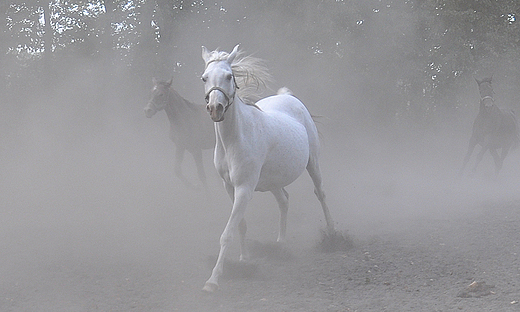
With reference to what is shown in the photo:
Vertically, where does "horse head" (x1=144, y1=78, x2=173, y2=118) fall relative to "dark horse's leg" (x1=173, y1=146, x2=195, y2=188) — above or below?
above

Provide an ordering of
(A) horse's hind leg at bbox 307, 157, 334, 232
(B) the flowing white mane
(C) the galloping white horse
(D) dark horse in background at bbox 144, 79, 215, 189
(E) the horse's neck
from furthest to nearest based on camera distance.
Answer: (D) dark horse in background at bbox 144, 79, 215, 189, (A) horse's hind leg at bbox 307, 157, 334, 232, (B) the flowing white mane, (E) the horse's neck, (C) the galloping white horse

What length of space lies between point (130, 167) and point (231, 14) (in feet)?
13.0

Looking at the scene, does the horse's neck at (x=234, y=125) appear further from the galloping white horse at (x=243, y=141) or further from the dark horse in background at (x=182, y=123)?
the dark horse in background at (x=182, y=123)

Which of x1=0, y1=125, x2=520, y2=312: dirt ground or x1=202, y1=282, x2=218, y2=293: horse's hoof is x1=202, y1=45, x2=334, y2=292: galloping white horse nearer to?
x1=202, y1=282, x2=218, y2=293: horse's hoof

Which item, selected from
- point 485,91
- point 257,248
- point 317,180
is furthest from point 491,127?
point 257,248

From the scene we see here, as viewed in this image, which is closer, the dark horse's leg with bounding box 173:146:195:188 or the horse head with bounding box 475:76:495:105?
the dark horse's leg with bounding box 173:146:195:188

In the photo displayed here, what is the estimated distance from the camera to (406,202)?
9109mm

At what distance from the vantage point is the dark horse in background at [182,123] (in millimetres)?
9734

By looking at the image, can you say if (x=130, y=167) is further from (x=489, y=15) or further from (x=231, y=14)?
(x=489, y=15)

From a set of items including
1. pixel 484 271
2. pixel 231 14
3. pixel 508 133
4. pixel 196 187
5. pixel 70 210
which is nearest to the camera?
pixel 484 271

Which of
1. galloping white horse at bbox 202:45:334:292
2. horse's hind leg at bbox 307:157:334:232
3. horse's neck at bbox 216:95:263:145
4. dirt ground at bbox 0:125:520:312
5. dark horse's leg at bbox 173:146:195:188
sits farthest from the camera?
dark horse's leg at bbox 173:146:195:188

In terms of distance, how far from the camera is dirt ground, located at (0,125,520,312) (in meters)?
4.36

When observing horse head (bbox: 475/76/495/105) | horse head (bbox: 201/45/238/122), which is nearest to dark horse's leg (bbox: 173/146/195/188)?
horse head (bbox: 201/45/238/122)

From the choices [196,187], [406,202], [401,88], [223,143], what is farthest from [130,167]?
[223,143]
